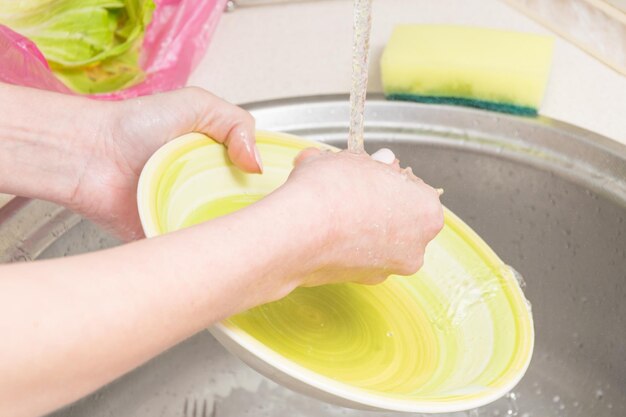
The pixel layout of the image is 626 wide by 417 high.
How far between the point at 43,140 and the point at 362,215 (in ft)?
1.03

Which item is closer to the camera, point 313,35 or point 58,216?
point 58,216

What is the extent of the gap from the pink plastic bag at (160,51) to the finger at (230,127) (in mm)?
285

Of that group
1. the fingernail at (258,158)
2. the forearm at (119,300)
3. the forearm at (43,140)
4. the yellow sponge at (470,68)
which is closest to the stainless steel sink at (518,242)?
the yellow sponge at (470,68)

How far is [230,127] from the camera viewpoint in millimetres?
755

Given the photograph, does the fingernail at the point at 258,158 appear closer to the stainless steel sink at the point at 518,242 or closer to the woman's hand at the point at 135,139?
the woman's hand at the point at 135,139

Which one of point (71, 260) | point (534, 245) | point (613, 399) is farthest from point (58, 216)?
point (613, 399)

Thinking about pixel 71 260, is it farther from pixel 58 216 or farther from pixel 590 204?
pixel 590 204

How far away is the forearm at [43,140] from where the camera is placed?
761 millimetres

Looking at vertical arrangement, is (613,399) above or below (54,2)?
below

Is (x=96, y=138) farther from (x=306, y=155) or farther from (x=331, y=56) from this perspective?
(x=331, y=56)

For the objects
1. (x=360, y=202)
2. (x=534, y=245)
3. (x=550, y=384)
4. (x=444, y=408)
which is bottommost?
(x=550, y=384)

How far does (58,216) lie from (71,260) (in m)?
0.43

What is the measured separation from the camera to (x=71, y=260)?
1.56 ft

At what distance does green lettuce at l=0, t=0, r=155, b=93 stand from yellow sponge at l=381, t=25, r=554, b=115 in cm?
33
